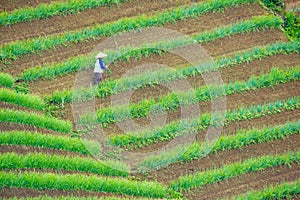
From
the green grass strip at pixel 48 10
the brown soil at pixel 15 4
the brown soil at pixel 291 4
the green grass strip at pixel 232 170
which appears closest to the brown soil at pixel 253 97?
the green grass strip at pixel 232 170

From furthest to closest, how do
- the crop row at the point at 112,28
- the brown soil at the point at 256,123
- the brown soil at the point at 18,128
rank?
1. the crop row at the point at 112,28
2. the brown soil at the point at 256,123
3. the brown soil at the point at 18,128

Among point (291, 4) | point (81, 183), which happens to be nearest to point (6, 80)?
point (81, 183)

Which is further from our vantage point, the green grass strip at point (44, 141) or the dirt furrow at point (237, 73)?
the dirt furrow at point (237, 73)

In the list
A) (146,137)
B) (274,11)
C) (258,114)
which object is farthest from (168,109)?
(274,11)

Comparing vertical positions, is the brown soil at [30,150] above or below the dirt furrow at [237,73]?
below

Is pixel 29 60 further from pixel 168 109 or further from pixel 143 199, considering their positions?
pixel 143 199

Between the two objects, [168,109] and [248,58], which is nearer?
[168,109]

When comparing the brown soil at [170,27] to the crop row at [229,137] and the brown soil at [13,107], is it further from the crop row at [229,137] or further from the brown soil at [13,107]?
the crop row at [229,137]
